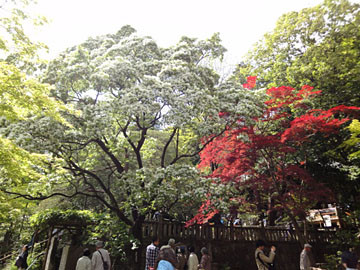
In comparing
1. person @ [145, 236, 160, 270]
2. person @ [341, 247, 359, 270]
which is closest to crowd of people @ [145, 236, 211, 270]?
person @ [145, 236, 160, 270]

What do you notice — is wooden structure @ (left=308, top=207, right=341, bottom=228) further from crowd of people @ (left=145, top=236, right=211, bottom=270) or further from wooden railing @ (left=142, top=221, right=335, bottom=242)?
crowd of people @ (left=145, top=236, right=211, bottom=270)

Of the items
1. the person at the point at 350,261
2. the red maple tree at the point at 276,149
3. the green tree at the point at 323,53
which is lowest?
the person at the point at 350,261

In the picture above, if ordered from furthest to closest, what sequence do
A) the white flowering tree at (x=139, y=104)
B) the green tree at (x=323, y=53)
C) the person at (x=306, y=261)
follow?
the green tree at (x=323, y=53) < the white flowering tree at (x=139, y=104) < the person at (x=306, y=261)

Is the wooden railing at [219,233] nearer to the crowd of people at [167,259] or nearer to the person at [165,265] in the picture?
the crowd of people at [167,259]

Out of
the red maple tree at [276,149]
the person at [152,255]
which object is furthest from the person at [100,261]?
the red maple tree at [276,149]

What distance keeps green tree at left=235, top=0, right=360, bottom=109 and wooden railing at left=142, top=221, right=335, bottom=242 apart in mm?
6619

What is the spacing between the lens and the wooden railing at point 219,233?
27.2 feet

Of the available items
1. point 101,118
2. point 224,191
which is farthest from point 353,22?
point 101,118

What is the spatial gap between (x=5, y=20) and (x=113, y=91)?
3.72 meters

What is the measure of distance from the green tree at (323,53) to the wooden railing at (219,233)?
21.7ft

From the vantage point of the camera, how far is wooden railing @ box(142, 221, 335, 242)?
8.30m

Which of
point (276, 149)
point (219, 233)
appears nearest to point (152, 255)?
point (219, 233)

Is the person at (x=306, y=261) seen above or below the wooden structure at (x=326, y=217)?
below

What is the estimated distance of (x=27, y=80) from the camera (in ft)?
20.9
